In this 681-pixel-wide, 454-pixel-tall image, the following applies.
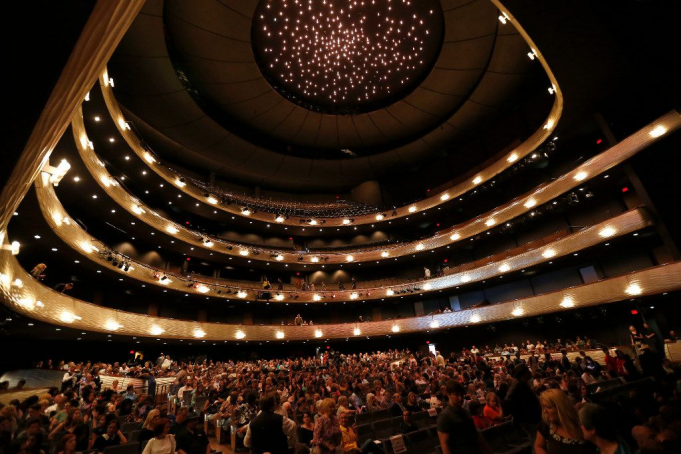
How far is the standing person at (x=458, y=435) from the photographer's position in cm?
298

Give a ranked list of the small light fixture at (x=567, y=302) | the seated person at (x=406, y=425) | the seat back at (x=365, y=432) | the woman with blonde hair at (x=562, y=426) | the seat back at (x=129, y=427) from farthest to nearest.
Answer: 1. the small light fixture at (x=567, y=302)
2. the seat back at (x=129, y=427)
3. the seat back at (x=365, y=432)
4. the seated person at (x=406, y=425)
5. the woman with blonde hair at (x=562, y=426)

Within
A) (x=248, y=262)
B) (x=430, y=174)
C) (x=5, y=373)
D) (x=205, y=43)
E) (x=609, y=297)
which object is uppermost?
(x=205, y=43)

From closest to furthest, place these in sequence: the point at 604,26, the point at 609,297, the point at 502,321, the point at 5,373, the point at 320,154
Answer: the point at 604,26, the point at 5,373, the point at 609,297, the point at 502,321, the point at 320,154

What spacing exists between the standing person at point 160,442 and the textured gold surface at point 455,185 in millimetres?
12025

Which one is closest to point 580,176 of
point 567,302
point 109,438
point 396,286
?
point 567,302

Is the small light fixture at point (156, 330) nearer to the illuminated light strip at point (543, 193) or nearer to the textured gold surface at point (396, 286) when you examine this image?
the textured gold surface at point (396, 286)

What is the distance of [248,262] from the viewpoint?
943 inches

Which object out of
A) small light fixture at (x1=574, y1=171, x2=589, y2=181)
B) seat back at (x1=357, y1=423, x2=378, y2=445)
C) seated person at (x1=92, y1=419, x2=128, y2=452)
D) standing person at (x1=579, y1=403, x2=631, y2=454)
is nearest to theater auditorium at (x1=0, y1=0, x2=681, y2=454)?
standing person at (x1=579, y1=403, x2=631, y2=454)

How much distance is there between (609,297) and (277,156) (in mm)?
21222

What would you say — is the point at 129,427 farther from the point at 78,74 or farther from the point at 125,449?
the point at 78,74

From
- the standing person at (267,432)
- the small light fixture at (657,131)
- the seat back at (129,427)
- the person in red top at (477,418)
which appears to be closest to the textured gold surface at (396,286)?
the small light fixture at (657,131)

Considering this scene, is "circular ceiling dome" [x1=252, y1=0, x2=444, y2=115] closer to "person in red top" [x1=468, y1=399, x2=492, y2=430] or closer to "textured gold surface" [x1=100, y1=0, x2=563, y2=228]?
"textured gold surface" [x1=100, y1=0, x2=563, y2=228]

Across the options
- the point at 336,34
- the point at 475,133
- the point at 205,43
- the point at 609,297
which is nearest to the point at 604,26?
the point at 609,297

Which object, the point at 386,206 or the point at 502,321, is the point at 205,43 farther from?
the point at 502,321
